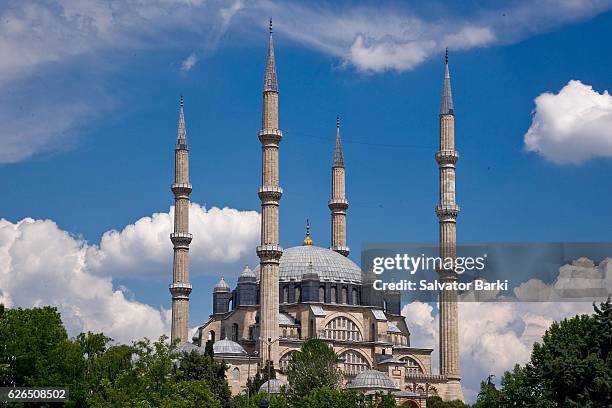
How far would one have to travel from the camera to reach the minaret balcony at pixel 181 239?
80.9m

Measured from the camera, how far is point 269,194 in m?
76.0

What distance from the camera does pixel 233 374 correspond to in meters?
77.9

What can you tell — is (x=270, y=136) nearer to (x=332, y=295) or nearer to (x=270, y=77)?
(x=270, y=77)

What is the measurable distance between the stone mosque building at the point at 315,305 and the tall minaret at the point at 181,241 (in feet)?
0.22

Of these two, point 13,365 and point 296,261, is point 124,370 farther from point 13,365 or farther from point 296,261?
point 296,261

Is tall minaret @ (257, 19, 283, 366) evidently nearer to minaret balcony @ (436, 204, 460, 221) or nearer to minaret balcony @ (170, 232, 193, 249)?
minaret balcony @ (170, 232, 193, 249)

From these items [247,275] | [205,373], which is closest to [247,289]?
[247,275]

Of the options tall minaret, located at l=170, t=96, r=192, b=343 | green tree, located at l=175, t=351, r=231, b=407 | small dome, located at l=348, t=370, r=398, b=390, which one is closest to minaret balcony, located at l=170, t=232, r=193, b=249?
tall minaret, located at l=170, t=96, r=192, b=343

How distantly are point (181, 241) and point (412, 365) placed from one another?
19002mm

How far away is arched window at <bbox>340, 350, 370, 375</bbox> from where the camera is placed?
8244 cm

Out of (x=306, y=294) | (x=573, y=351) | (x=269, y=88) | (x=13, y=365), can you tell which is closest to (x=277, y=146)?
(x=269, y=88)

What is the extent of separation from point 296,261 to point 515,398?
39644 mm

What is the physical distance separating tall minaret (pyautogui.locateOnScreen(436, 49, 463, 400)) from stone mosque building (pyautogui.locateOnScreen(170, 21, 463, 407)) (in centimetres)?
7

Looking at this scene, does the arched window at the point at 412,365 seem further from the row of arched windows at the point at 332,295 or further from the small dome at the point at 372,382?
the small dome at the point at 372,382
